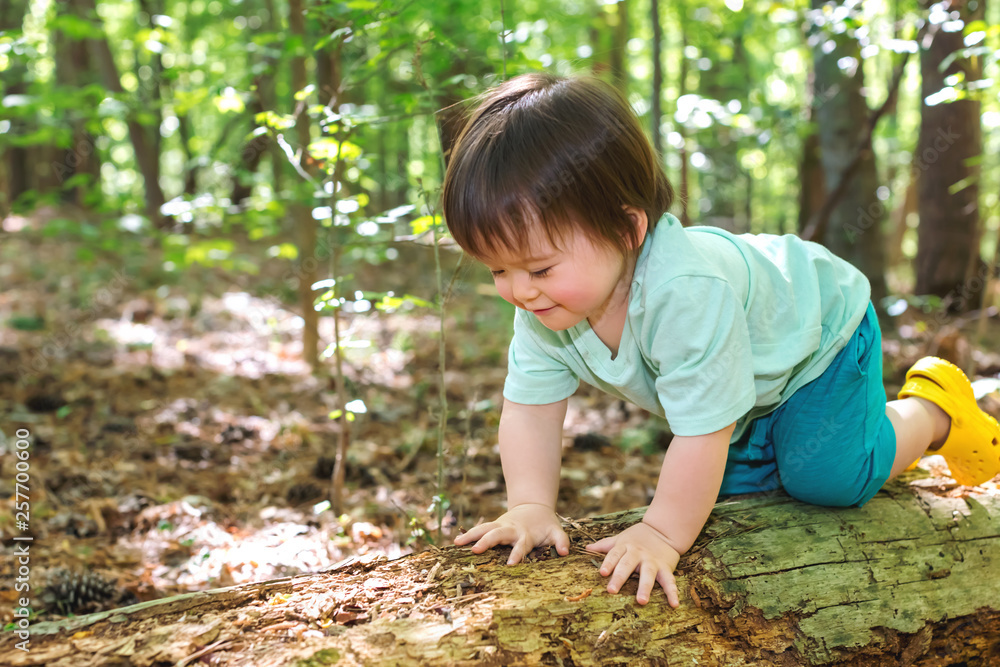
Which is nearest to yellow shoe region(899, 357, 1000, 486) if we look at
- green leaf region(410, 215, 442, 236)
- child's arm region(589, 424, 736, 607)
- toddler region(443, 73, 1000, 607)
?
toddler region(443, 73, 1000, 607)

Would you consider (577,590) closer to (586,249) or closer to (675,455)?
(675,455)

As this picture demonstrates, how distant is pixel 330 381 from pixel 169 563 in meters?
2.12

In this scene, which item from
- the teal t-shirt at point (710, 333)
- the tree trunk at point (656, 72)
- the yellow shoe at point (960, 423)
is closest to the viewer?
the teal t-shirt at point (710, 333)

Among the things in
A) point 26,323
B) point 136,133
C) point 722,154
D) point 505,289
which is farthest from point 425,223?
point 722,154

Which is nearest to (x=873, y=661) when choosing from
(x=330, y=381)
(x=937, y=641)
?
(x=937, y=641)

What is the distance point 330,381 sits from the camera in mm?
4391

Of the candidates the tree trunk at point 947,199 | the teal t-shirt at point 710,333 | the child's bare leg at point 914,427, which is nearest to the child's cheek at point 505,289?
the teal t-shirt at point 710,333

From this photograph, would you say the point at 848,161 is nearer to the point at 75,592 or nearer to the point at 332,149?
the point at 332,149

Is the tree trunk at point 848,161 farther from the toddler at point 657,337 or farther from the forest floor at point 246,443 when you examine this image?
the toddler at point 657,337

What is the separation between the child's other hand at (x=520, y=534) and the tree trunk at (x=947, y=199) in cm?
477

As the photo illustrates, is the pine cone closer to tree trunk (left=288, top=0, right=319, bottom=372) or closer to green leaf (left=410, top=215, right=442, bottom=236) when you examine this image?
green leaf (left=410, top=215, right=442, bottom=236)

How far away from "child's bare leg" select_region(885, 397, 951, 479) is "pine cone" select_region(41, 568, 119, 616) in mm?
2365

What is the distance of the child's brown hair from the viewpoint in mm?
1438

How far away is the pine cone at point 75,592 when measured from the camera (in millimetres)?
1979
